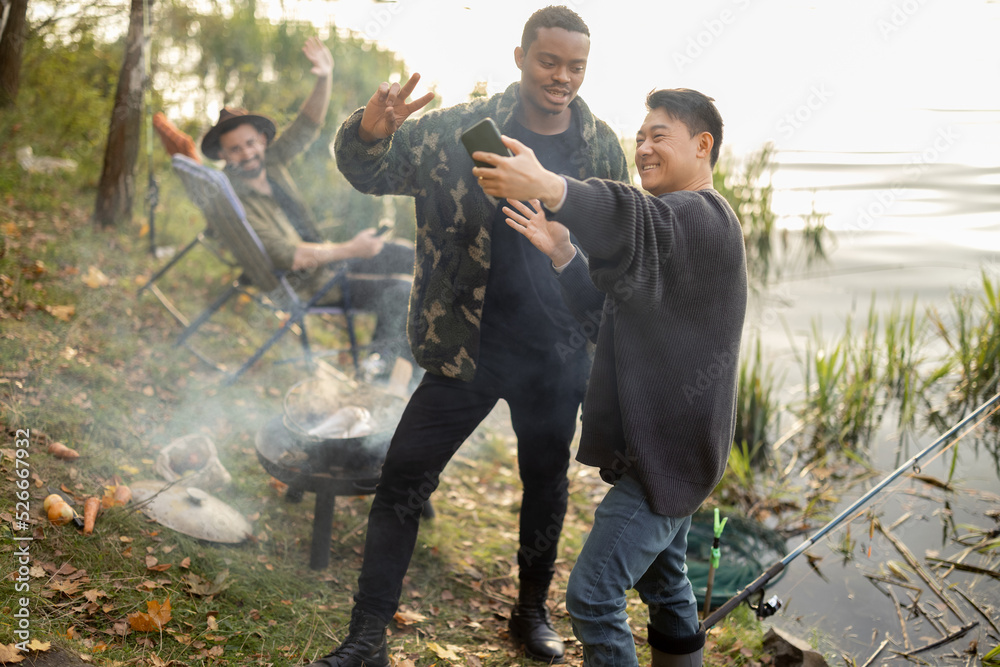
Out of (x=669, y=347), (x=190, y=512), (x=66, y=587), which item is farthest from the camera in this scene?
(x=190, y=512)

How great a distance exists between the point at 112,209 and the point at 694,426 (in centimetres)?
625

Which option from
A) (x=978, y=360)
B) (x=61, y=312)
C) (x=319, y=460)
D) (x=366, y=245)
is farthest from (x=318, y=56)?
(x=978, y=360)

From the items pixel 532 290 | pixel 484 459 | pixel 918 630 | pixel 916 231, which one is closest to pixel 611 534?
pixel 532 290

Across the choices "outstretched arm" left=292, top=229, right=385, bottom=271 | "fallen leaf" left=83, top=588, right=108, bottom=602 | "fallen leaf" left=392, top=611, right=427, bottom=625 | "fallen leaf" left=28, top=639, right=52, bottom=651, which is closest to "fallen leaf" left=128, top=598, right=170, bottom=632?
"fallen leaf" left=83, top=588, right=108, bottom=602

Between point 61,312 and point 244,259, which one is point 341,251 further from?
point 61,312

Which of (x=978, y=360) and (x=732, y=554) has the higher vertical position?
(x=978, y=360)

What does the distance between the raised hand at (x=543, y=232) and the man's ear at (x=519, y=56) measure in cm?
66

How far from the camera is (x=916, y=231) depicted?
8531mm

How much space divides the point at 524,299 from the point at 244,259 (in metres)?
2.89

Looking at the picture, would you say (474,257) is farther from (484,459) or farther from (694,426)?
(484,459)

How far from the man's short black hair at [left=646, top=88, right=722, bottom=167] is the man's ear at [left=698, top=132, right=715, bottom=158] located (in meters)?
0.02

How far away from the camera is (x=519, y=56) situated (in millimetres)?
2695

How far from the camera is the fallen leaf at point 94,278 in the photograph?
17.9 feet

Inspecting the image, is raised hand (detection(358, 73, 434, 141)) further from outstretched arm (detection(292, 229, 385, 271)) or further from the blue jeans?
outstretched arm (detection(292, 229, 385, 271))
